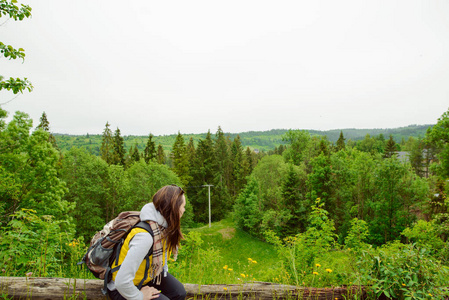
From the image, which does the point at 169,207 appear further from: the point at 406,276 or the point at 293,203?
the point at 293,203

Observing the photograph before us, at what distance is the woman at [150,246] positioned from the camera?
2.03 m

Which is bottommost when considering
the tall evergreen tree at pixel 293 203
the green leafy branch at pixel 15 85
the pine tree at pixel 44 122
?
the tall evergreen tree at pixel 293 203

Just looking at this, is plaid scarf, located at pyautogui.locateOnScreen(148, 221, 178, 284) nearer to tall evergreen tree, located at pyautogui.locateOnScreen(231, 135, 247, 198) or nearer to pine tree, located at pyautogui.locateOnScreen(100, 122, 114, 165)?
pine tree, located at pyautogui.locateOnScreen(100, 122, 114, 165)

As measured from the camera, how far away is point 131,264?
203 centimetres

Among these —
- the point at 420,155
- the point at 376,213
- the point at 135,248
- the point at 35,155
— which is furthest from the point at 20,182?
the point at 420,155

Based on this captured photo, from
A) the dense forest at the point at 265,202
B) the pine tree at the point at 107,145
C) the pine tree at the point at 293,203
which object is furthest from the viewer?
the pine tree at the point at 107,145

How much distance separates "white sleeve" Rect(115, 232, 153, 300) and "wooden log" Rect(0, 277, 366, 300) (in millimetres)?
770

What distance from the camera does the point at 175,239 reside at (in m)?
2.43

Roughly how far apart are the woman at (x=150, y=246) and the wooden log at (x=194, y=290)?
21.2 inches

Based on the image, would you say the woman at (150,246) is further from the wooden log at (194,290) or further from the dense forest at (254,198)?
the dense forest at (254,198)

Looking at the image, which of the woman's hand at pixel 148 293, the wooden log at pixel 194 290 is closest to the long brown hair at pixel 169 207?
the woman's hand at pixel 148 293

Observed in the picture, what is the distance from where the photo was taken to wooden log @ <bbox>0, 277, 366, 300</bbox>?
8.30ft

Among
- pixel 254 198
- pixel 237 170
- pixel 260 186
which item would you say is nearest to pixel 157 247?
pixel 254 198

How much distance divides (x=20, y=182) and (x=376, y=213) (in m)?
28.9
